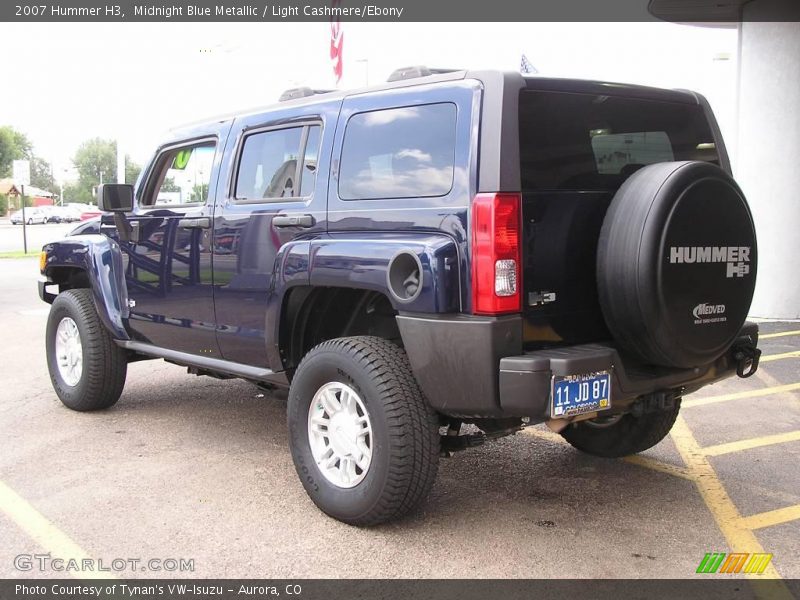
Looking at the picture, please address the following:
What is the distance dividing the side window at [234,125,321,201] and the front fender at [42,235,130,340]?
1355 millimetres

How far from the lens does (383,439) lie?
3512mm

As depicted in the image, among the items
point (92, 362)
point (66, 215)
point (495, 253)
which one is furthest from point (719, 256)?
point (66, 215)

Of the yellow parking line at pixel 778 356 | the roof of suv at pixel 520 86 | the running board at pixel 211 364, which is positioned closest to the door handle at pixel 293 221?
the roof of suv at pixel 520 86

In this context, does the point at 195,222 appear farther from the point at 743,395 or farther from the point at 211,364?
the point at 743,395

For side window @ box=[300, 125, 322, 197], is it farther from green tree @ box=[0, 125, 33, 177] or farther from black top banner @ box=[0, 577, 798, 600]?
green tree @ box=[0, 125, 33, 177]

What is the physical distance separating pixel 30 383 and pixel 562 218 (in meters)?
5.28

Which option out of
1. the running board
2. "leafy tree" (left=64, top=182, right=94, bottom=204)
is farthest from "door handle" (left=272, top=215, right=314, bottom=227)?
"leafy tree" (left=64, top=182, right=94, bottom=204)

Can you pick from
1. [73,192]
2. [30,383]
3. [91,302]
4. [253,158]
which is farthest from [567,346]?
[73,192]

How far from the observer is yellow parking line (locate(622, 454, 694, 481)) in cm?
451

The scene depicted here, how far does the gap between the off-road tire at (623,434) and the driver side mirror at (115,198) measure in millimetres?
3202

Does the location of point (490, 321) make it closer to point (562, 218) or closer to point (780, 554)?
point (562, 218)

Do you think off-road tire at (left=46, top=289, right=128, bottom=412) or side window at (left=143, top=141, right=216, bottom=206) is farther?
off-road tire at (left=46, top=289, right=128, bottom=412)

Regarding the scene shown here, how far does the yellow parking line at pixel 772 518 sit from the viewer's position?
3791 mm

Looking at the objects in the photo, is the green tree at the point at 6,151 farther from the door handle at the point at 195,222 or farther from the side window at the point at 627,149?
the side window at the point at 627,149
